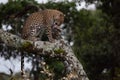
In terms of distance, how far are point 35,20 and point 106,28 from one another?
9426 mm

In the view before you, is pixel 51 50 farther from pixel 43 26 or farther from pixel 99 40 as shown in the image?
pixel 99 40

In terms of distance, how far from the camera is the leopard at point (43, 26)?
33.6 ft

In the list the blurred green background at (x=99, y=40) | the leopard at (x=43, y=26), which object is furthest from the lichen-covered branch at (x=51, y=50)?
the blurred green background at (x=99, y=40)

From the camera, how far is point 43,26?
35.0ft

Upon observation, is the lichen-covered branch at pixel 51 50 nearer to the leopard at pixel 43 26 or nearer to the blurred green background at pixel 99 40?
the leopard at pixel 43 26

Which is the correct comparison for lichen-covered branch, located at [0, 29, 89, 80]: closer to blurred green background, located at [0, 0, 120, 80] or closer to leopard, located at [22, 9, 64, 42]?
leopard, located at [22, 9, 64, 42]

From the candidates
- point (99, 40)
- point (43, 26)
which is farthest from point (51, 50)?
point (99, 40)

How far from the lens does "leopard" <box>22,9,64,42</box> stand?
1025 centimetres

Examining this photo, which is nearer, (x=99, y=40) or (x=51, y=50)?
(x=51, y=50)

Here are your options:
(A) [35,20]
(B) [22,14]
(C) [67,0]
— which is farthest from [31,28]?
(C) [67,0]

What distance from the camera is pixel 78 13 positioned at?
1550 centimetres

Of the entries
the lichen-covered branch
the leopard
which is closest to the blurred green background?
the leopard

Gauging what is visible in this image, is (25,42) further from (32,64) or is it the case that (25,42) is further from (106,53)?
(106,53)

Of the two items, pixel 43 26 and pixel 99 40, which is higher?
pixel 43 26
